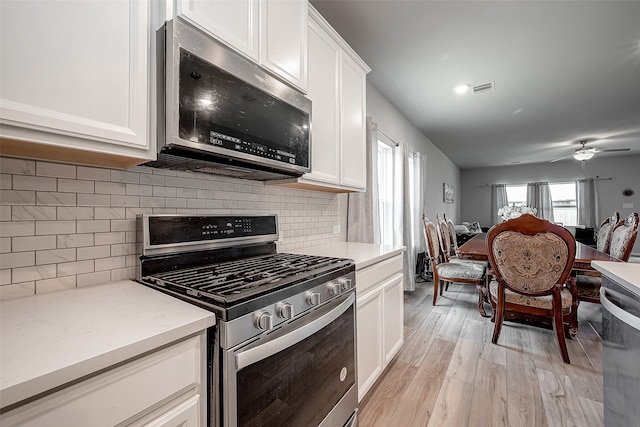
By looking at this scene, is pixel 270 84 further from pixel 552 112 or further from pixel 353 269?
pixel 552 112

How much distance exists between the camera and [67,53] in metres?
0.76

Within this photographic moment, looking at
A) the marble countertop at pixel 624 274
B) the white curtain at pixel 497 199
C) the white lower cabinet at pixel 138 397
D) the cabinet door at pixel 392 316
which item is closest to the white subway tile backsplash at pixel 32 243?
the white lower cabinet at pixel 138 397

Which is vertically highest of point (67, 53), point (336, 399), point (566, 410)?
point (67, 53)

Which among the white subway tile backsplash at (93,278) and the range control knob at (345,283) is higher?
the white subway tile backsplash at (93,278)

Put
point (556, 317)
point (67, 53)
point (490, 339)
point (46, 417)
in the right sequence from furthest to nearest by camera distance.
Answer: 1. point (490, 339)
2. point (556, 317)
3. point (67, 53)
4. point (46, 417)

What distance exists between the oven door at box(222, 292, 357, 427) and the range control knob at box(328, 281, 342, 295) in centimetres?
5

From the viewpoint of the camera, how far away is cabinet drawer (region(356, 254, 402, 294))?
5.01 ft

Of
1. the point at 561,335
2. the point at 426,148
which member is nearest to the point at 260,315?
the point at 561,335

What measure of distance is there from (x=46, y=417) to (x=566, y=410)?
7.73ft

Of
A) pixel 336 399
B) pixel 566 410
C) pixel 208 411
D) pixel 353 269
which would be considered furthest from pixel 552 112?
pixel 208 411

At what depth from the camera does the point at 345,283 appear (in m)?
1.30

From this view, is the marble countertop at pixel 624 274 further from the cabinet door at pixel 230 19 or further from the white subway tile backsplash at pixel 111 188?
the white subway tile backsplash at pixel 111 188

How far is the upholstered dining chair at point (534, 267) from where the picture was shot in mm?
2072

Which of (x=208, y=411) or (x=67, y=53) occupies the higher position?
(x=67, y=53)
